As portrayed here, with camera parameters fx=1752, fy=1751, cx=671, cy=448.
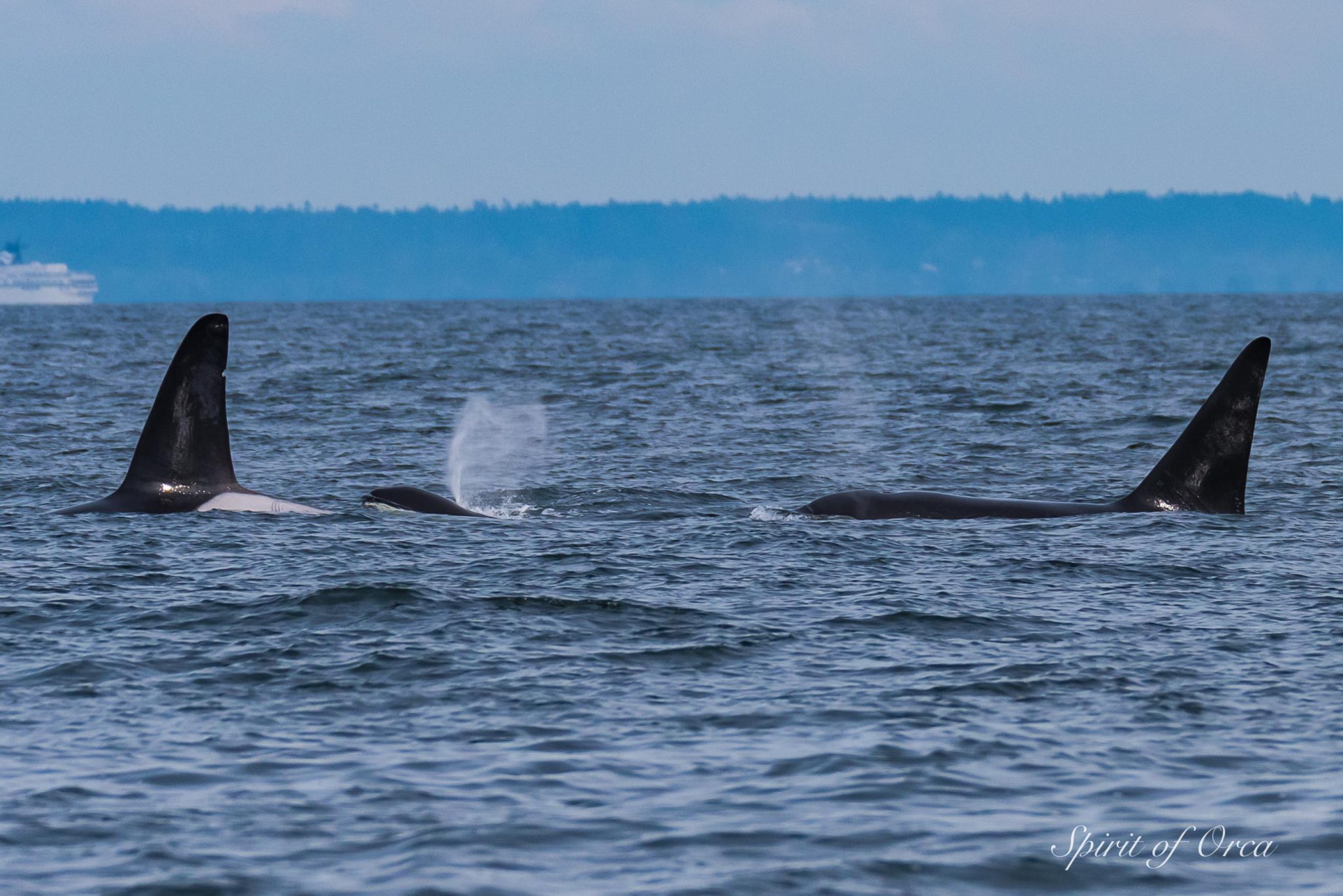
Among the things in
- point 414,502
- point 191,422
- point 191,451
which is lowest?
point 414,502

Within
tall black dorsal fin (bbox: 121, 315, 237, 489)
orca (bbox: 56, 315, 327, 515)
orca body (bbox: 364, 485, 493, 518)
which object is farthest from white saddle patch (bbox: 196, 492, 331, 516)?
orca body (bbox: 364, 485, 493, 518)

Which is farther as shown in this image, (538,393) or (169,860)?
(538,393)

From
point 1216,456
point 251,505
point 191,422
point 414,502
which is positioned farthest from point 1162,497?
point 191,422

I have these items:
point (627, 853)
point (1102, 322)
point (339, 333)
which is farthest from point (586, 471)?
point (1102, 322)

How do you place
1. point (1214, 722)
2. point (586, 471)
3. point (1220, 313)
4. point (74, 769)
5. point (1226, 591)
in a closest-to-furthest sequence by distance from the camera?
point (74, 769), point (1214, 722), point (1226, 591), point (586, 471), point (1220, 313)

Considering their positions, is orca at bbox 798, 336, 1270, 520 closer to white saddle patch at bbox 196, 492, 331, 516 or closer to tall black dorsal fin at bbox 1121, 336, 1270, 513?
tall black dorsal fin at bbox 1121, 336, 1270, 513

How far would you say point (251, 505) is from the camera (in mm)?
Result: 19859

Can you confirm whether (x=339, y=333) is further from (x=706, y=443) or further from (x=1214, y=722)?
(x=1214, y=722)

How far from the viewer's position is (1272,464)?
26734 mm

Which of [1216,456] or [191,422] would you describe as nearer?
[191,422]

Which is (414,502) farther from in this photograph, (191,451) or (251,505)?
(191,451)

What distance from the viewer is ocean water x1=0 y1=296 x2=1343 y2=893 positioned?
866cm

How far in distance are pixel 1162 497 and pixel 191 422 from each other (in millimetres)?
10895

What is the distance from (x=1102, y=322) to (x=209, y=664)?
120247 mm
